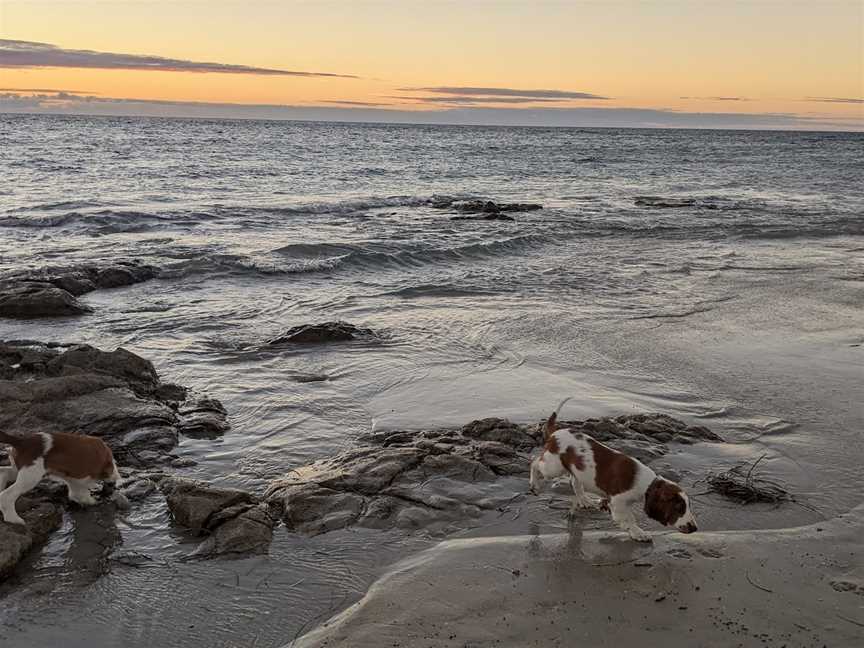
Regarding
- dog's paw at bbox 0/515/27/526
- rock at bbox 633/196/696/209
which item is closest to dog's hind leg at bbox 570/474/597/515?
dog's paw at bbox 0/515/27/526

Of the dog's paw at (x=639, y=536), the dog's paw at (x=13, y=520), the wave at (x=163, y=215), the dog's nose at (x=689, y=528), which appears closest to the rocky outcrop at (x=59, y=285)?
the wave at (x=163, y=215)

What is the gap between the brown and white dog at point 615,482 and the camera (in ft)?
20.3

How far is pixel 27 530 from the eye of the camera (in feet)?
20.6

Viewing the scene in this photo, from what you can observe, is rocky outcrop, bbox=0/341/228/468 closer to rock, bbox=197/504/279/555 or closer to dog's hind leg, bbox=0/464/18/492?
dog's hind leg, bbox=0/464/18/492

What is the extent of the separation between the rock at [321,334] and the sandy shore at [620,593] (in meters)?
6.77

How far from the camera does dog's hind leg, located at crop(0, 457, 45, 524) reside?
20.6 ft

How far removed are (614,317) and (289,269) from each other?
28.4ft

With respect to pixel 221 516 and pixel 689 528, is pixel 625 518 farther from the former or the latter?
pixel 221 516

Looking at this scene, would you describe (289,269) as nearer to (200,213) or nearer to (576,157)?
(200,213)

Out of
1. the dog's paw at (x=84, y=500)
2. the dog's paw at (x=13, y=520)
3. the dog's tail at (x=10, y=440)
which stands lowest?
the dog's paw at (x=84, y=500)

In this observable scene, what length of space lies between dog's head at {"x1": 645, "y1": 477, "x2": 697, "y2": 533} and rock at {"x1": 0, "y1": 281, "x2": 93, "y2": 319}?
11.7 m

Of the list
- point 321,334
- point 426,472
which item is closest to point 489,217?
point 321,334

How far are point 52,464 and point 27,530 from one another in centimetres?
54

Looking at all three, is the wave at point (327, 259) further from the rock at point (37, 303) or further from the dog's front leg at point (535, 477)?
the dog's front leg at point (535, 477)
